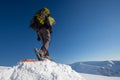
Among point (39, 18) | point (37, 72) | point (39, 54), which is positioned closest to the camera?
point (37, 72)

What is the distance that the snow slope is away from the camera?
29.9 feet

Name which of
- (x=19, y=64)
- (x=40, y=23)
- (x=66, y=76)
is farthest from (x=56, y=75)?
(x=40, y=23)

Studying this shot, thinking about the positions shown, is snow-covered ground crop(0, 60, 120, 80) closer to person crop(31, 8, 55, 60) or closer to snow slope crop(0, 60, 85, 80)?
snow slope crop(0, 60, 85, 80)

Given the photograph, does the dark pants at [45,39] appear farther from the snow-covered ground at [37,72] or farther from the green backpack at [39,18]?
the snow-covered ground at [37,72]

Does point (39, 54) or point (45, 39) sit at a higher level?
point (45, 39)

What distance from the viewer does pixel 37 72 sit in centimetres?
941

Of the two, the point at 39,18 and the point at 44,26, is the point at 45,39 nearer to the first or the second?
the point at 44,26

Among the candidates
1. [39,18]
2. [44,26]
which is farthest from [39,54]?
[39,18]

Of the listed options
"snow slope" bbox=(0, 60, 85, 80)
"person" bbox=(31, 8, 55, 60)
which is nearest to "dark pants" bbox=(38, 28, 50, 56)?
"person" bbox=(31, 8, 55, 60)

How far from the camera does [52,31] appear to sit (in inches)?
499

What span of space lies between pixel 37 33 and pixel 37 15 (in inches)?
45.2

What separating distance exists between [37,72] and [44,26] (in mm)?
3781

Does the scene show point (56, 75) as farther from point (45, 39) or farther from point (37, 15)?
point (37, 15)

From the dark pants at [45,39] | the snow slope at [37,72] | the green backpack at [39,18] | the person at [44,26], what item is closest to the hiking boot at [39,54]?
the person at [44,26]
